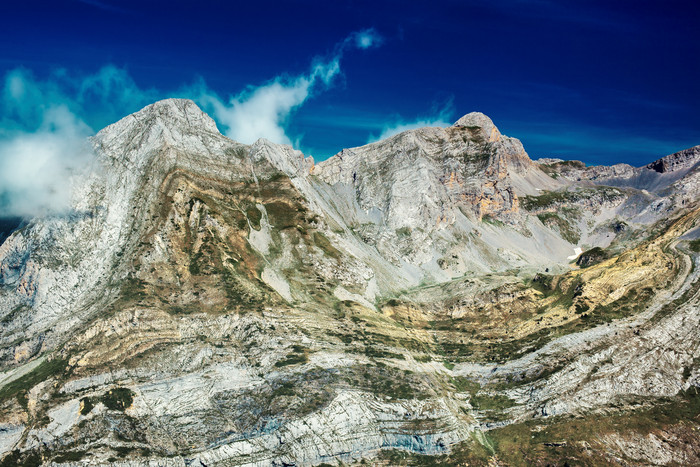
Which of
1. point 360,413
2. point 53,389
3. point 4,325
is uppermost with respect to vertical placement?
point 4,325

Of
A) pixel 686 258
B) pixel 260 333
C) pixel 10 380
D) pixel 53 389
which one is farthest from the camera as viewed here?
pixel 686 258

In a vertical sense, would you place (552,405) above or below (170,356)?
below

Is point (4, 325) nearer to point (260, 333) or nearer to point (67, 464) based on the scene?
point (67, 464)

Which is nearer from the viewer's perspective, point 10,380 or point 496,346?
point 10,380

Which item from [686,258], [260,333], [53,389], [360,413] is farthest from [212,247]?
[686,258]

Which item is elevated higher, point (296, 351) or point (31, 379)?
point (31, 379)

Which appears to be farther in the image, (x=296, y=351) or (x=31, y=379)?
(x=296, y=351)

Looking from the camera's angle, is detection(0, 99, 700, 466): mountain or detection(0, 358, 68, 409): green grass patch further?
detection(0, 358, 68, 409): green grass patch

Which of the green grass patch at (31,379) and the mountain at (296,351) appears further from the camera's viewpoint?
the green grass patch at (31,379)
